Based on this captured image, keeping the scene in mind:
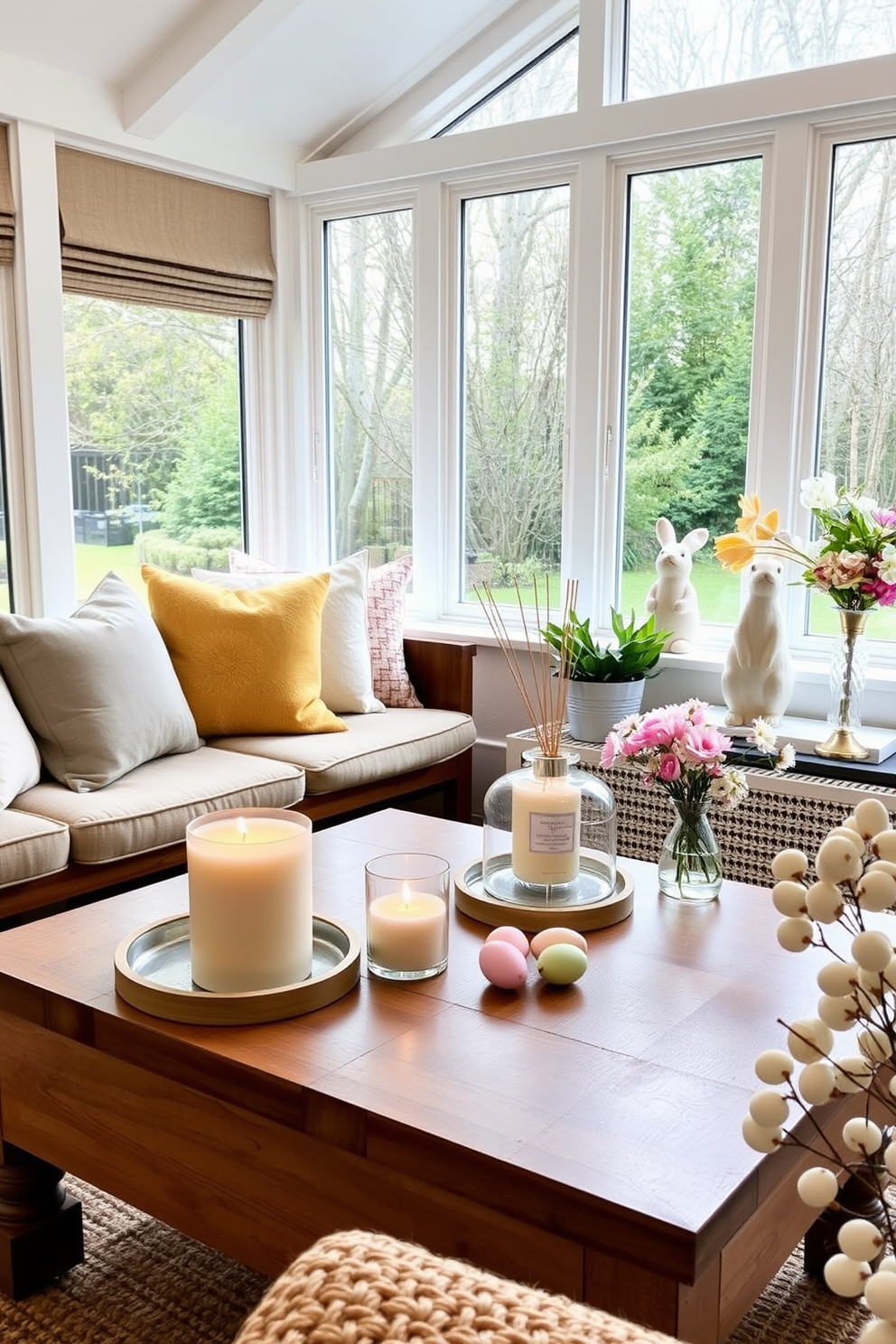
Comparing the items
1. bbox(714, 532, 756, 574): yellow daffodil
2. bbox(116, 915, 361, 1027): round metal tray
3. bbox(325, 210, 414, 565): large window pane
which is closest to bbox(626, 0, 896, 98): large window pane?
bbox(325, 210, 414, 565): large window pane

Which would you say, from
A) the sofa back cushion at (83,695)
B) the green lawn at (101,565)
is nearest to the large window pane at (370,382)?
the green lawn at (101,565)

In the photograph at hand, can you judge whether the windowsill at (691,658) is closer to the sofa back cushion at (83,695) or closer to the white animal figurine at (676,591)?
the white animal figurine at (676,591)

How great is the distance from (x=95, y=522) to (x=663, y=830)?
1973 millimetres

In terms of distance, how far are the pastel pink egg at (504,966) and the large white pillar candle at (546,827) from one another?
25 centimetres

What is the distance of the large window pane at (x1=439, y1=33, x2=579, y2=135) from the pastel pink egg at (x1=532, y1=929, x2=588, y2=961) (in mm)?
2920

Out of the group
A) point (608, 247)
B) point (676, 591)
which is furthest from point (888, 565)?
point (608, 247)

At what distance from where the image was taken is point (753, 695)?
3.21 m

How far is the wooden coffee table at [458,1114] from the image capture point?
3.87 feet

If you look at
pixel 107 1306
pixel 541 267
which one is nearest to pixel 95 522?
pixel 541 267

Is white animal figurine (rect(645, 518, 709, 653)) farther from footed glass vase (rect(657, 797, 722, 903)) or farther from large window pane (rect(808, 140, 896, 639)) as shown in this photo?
footed glass vase (rect(657, 797, 722, 903))

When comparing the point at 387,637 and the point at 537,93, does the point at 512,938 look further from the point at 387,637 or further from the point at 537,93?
the point at 537,93

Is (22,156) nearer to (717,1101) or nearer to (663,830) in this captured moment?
(663,830)

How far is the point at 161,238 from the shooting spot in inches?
152

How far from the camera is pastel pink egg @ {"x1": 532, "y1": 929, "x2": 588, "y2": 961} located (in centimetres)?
165
